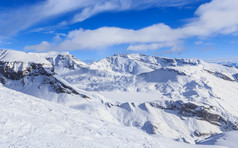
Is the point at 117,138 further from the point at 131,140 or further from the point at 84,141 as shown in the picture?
the point at 84,141

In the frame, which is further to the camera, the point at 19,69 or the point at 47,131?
the point at 19,69

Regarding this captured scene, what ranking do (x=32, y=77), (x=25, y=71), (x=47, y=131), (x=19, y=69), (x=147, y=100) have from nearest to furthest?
(x=47, y=131), (x=32, y=77), (x=147, y=100), (x=25, y=71), (x=19, y=69)

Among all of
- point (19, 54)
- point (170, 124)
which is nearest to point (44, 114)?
point (170, 124)

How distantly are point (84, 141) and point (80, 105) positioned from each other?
204 ft

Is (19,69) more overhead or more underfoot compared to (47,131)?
more overhead

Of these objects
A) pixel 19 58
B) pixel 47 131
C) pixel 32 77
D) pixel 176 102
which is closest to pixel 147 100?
pixel 176 102

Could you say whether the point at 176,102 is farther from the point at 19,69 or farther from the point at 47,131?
the point at 19,69

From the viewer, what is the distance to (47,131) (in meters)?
12.7

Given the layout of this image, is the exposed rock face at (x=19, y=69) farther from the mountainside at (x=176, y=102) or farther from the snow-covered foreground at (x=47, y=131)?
the snow-covered foreground at (x=47, y=131)

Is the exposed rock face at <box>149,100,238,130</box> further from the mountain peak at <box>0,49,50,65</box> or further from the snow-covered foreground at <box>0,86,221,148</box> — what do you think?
the snow-covered foreground at <box>0,86,221,148</box>

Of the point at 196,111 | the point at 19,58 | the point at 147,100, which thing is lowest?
the point at 196,111

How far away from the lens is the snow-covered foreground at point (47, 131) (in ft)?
37.1

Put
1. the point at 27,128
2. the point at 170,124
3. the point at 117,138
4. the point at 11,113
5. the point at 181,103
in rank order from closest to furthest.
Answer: the point at 27,128, the point at 11,113, the point at 117,138, the point at 170,124, the point at 181,103

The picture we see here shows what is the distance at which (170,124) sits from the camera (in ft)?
240
